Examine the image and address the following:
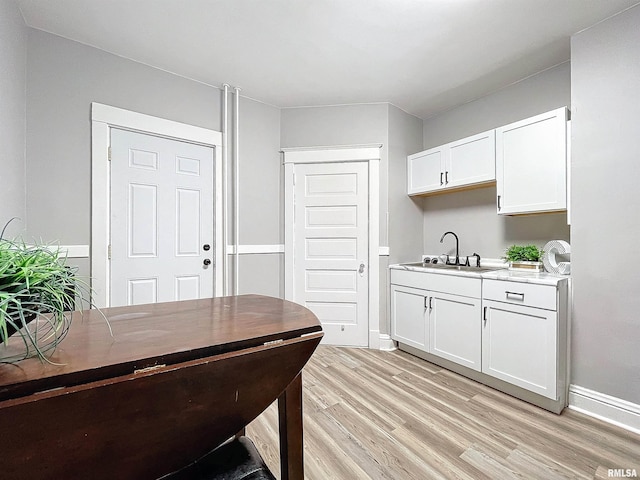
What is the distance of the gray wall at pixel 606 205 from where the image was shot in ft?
5.92

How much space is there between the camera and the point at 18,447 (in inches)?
22.2

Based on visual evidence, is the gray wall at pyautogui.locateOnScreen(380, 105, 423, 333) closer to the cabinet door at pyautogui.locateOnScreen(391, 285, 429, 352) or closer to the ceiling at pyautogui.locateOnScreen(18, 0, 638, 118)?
the cabinet door at pyautogui.locateOnScreen(391, 285, 429, 352)

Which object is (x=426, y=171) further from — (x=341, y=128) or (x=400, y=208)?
(x=341, y=128)

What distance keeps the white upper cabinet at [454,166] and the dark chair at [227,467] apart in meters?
2.69

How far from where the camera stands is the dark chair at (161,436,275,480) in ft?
2.66

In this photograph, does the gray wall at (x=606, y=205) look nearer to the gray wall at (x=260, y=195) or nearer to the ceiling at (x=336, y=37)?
the ceiling at (x=336, y=37)

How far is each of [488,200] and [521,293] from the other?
3.83 ft

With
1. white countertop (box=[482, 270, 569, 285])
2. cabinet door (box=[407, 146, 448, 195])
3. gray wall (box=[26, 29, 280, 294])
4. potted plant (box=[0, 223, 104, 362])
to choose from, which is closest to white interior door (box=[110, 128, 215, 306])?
gray wall (box=[26, 29, 280, 294])

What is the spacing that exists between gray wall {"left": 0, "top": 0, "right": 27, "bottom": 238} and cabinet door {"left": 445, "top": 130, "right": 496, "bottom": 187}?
3.31 meters

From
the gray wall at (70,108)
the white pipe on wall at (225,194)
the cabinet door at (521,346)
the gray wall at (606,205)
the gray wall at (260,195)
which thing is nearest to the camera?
the gray wall at (606,205)

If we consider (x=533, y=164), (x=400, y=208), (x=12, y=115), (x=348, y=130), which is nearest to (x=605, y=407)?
(x=533, y=164)

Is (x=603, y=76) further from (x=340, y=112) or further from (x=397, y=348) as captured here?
(x=397, y=348)

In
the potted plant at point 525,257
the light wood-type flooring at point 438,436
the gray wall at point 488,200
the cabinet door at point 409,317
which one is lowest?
the light wood-type flooring at point 438,436

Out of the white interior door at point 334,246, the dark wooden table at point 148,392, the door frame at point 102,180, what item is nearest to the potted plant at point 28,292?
the dark wooden table at point 148,392
